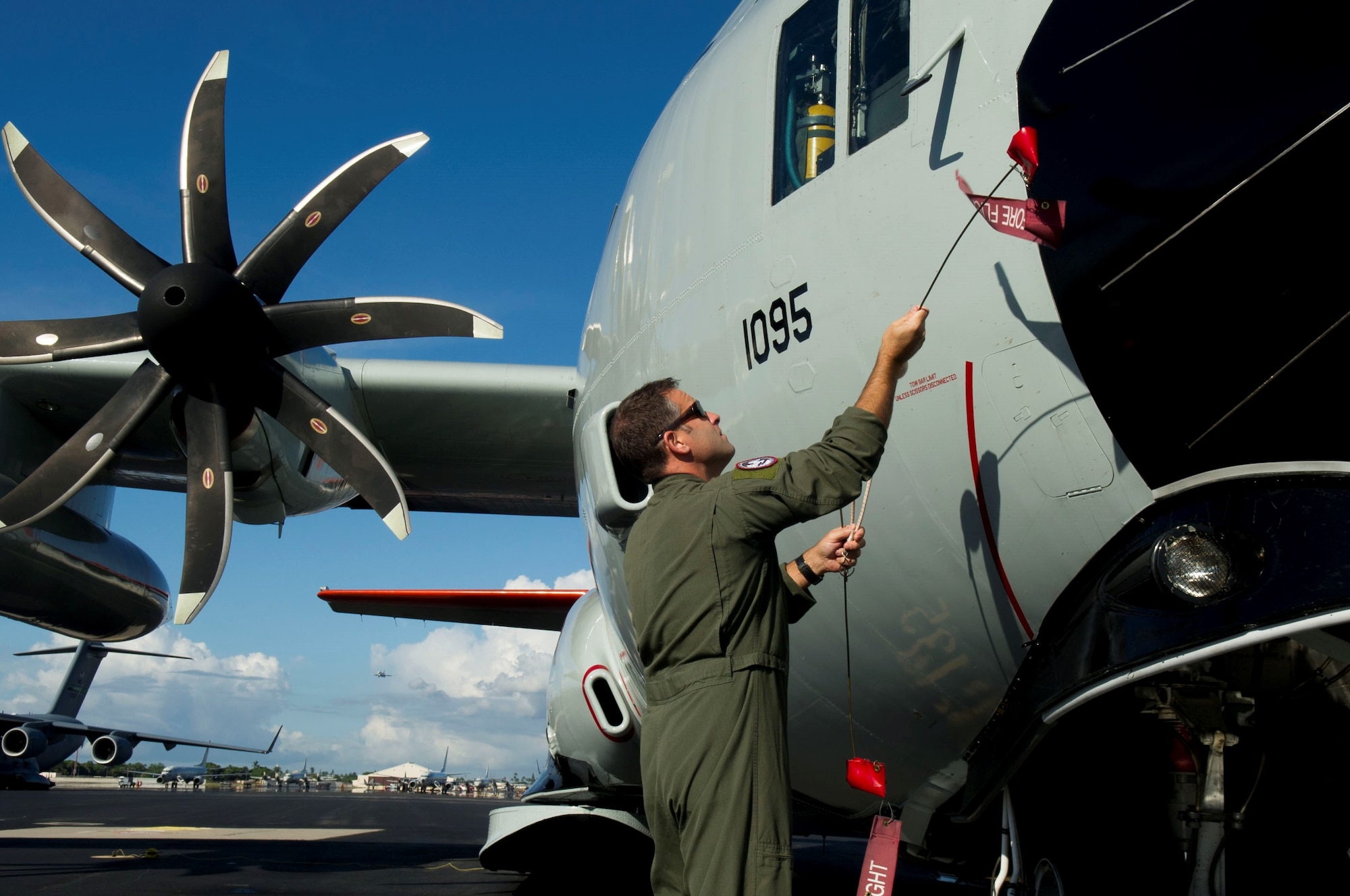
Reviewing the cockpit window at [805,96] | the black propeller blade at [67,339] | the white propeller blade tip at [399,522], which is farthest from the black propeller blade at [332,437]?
the cockpit window at [805,96]

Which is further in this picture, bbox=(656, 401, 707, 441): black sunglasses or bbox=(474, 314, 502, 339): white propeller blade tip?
bbox=(474, 314, 502, 339): white propeller blade tip

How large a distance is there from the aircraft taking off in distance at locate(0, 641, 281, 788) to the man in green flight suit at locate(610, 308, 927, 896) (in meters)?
31.0

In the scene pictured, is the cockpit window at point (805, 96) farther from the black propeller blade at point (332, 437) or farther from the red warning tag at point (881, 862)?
the black propeller blade at point (332, 437)

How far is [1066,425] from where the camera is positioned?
2.27 meters

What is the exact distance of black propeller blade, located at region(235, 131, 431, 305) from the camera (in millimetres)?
7215

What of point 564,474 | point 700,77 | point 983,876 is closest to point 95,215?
point 564,474

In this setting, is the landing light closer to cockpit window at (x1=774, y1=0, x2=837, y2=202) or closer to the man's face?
the man's face

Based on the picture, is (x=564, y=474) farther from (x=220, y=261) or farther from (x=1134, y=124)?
(x=1134, y=124)

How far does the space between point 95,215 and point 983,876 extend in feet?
23.9

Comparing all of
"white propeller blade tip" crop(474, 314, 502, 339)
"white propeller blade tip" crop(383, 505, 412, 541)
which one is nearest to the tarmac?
"white propeller blade tip" crop(383, 505, 412, 541)

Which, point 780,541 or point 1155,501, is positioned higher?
point 780,541

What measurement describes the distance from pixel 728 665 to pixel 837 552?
396 mm

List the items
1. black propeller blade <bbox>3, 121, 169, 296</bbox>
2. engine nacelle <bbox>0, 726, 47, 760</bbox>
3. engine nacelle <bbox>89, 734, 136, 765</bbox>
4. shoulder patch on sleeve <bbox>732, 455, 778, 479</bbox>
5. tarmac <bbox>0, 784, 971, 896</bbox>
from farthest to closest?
1. engine nacelle <bbox>89, 734, 136, 765</bbox>
2. engine nacelle <bbox>0, 726, 47, 760</bbox>
3. tarmac <bbox>0, 784, 971, 896</bbox>
4. black propeller blade <bbox>3, 121, 169, 296</bbox>
5. shoulder patch on sleeve <bbox>732, 455, 778, 479</bbox>

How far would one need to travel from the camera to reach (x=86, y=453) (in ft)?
22.7
